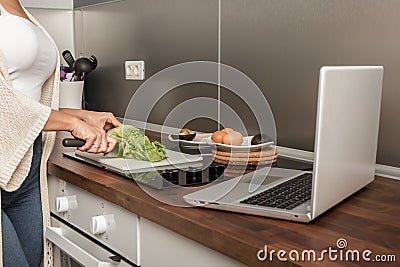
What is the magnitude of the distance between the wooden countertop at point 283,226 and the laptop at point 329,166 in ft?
0.07

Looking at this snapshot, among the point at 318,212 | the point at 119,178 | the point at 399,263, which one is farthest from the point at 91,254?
the point at 399,263

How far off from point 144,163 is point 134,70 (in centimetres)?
91

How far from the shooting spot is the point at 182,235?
0.88 metres

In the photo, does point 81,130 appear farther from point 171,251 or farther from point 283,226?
point 283,226

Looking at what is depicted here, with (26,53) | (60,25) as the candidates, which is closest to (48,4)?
(60,25)

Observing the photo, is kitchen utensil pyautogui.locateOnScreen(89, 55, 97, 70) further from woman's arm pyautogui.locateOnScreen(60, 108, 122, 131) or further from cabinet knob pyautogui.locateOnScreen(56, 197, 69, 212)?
cabinet knob pyautogui.locateOnScreen(56, 197, 69, 212)

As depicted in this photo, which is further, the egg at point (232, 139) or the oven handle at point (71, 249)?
the egg at point (232, 139)

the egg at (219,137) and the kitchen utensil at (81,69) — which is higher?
the kitchen utensil at (81,69)

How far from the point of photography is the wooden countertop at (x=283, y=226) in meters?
0.74

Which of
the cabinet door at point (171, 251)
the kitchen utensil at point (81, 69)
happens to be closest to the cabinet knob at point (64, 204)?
the cabinet door at point (171, 251)

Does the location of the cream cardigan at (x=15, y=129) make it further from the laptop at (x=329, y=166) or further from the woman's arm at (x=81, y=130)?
the laptop at (x=329, y=166)

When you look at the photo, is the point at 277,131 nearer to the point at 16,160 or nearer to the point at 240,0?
the point at 240,0

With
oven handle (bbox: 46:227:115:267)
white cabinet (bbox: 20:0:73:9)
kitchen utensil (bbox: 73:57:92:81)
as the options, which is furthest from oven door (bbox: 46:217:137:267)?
white cabinet (bbox: 20:0:73:9)

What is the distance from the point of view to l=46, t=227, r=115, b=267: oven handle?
1114mm
